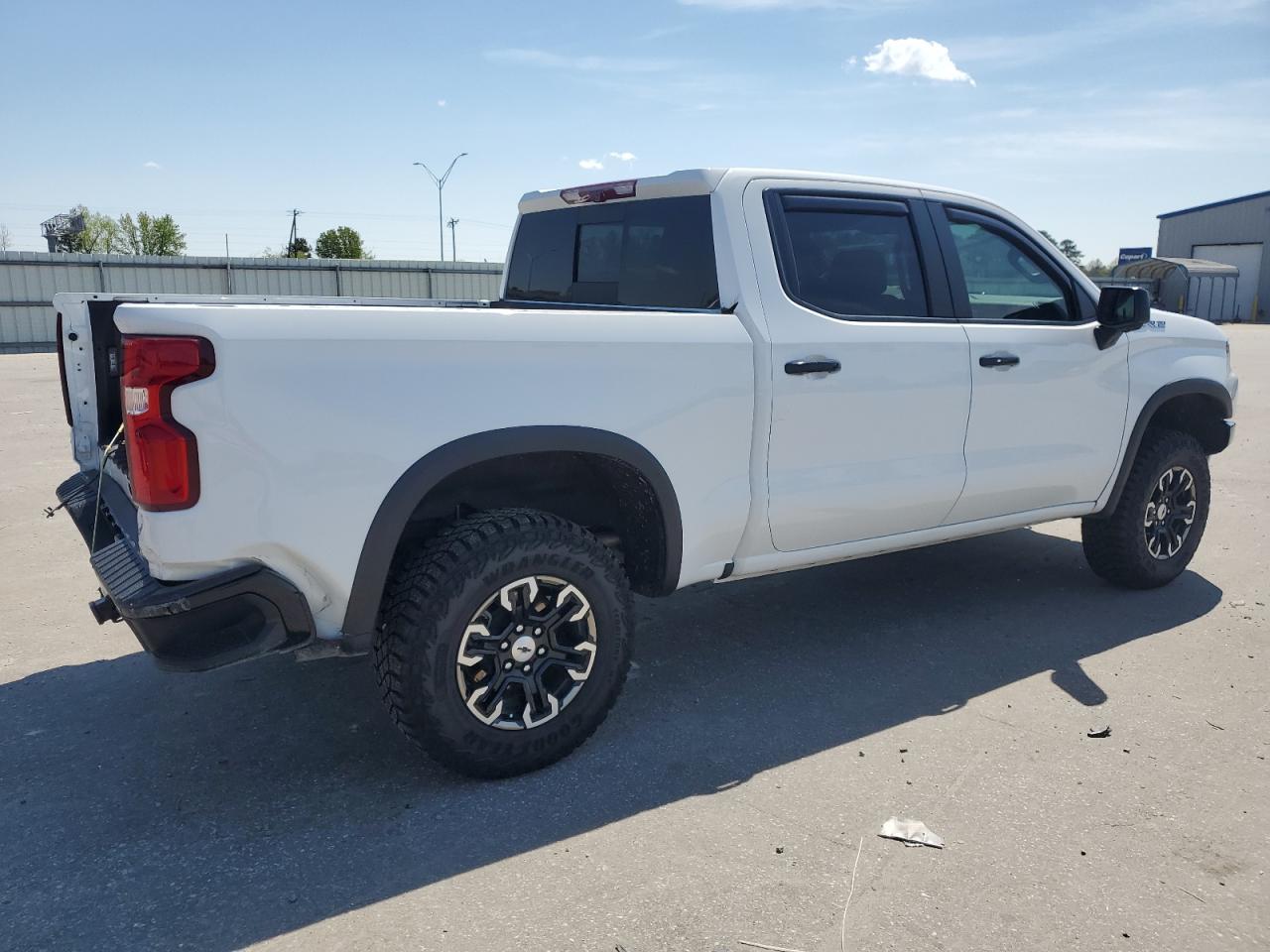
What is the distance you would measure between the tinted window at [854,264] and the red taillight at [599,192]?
665 millimetres

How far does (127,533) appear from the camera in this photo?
10.3 feet

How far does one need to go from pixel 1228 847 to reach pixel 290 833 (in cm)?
270

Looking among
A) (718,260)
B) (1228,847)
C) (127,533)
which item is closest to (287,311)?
(127,533)

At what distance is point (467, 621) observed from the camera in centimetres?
308

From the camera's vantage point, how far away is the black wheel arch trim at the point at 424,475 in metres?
2.91

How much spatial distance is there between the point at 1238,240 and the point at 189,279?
151ft

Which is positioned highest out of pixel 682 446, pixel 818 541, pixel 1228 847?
pixel 682 446

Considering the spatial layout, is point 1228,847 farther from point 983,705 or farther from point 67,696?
point 67,696

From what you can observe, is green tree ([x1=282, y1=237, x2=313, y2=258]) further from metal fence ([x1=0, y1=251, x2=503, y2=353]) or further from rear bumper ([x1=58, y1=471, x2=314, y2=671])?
rear bumper ([x1=58, y1=471, x2=314, y2=671])

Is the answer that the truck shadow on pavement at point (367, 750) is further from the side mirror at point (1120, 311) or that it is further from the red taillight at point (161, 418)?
the side mirror at point (1120, 311)

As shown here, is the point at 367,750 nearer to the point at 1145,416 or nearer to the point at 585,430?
the point at 585,430

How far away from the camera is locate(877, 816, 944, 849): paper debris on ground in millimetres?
2926

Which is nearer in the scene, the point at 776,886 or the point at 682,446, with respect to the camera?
the point at 776,886

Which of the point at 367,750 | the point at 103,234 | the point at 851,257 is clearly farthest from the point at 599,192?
the point at 103,234
